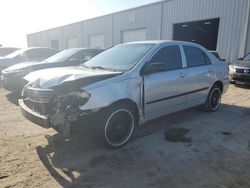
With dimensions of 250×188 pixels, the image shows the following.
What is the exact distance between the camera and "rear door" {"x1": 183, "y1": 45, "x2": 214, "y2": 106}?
16.8 ft

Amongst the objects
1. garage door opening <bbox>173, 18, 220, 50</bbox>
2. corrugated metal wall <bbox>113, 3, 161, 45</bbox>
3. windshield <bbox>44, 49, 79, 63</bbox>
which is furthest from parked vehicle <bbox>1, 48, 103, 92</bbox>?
corrugated metal wall <bbox>113, 3, 161, 45</bbox>

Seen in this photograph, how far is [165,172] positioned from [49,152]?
70.4 inches

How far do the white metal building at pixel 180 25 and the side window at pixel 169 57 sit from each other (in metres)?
10.9

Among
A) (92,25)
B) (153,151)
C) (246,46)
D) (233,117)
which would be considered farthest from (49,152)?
(92,25)

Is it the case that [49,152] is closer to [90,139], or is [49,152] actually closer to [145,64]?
[90,139]

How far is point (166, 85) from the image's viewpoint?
4461 mm

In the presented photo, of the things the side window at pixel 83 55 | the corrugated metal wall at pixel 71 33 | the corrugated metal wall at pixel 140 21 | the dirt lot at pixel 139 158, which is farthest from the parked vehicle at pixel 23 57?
the corrugated metal wall at pixel 71 33

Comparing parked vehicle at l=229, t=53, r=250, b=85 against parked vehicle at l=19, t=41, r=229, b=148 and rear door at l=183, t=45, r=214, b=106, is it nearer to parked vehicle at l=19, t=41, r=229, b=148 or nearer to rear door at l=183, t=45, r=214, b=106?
rear door at l=183, t=45, r=214, b=106

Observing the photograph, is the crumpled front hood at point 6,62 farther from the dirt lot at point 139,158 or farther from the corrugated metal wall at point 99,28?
the corrugated metal wall at point 99,28

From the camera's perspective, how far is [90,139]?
4.22 metres

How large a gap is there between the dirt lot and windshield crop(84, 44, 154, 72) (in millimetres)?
1333

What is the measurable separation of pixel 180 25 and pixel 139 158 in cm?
1619

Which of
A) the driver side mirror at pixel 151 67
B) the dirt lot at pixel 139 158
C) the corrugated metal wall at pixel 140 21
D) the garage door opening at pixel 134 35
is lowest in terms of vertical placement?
the dirt lot at pixel 139 158

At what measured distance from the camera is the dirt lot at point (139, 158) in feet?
9.79
